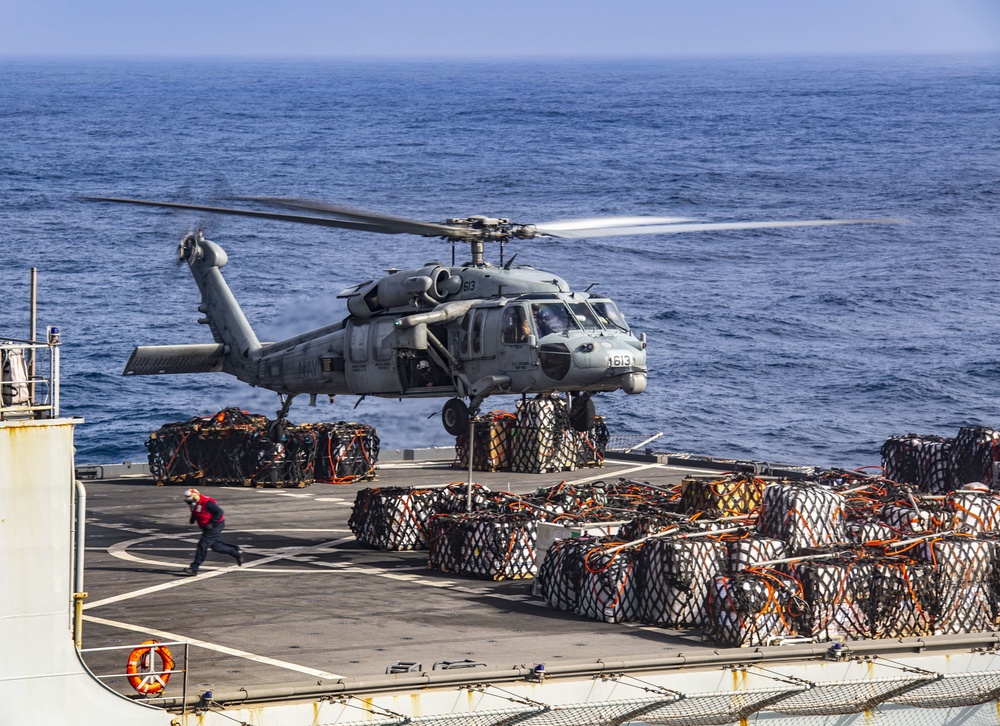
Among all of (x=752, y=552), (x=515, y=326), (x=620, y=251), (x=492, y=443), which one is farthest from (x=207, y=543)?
(x=620, y=251)

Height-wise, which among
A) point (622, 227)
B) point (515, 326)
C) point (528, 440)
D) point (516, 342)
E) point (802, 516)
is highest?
point (622, 227)

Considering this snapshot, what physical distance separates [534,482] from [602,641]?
15327 mm

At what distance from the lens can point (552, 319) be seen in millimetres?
25984

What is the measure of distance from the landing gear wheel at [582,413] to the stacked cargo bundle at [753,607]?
6552mm

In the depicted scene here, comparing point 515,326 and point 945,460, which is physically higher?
point 515,326

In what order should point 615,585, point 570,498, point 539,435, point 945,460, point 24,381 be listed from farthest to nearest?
point 539,435, point 945,460, point 570,498, point 615,585, point 24,381

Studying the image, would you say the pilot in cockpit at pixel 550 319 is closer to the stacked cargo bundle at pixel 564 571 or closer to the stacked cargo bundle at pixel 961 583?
the stacked cargo bundle at pixel 564 571

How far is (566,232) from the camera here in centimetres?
2566

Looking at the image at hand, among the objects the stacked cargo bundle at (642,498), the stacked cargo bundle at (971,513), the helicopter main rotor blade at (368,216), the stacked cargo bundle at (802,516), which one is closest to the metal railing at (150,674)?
the helicopter main rotor blade at (368,216)

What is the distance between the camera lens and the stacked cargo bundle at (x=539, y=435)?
37344mm

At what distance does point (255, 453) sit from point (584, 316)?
12619 millimetres

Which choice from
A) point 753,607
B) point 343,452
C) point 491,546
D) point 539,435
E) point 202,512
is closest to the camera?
point 753,607

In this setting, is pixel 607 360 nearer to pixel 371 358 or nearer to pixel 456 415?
pixel 456 415

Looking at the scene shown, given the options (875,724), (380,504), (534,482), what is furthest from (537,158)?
(875,724)
